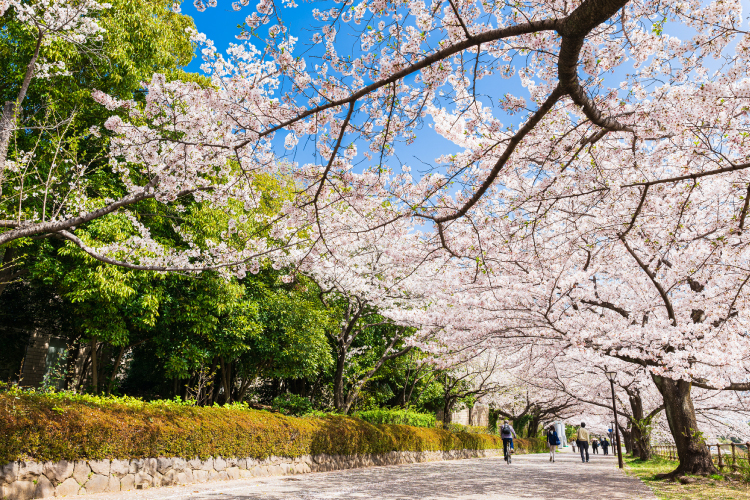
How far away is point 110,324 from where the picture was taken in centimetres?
998

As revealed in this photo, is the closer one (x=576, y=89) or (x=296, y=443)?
(x=576, y=89)

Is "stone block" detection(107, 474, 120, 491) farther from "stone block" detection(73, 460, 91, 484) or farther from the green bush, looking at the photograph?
the green bush

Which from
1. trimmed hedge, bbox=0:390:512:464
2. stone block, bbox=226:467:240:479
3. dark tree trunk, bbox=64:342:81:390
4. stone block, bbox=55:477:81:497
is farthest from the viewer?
dark tree trunk, bbox=64:342:81:390

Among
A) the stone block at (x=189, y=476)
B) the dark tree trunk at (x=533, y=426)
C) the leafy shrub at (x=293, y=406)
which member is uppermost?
the leafy shrub at (x=293, y=406)

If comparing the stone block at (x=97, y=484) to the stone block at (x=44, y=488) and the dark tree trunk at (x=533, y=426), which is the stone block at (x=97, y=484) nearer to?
the stone block at (x=44, y=488)

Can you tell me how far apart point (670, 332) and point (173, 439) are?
856 cm

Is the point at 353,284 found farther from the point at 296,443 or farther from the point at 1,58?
the point at 1,58

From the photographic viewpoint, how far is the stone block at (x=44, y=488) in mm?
4867

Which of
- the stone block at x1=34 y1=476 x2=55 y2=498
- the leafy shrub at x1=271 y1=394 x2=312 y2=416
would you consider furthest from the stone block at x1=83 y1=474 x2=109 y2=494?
the leafy shrub at x1=271 y1=394 x2=312 y2=416

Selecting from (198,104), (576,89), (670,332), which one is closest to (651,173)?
(576,89)

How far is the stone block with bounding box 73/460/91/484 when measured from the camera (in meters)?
5.30

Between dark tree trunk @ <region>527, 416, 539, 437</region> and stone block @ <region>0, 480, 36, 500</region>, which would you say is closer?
stone block @ <region>0, 480, 36, 500</region>

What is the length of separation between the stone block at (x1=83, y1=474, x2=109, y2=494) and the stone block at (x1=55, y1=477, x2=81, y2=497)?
0.12 meters

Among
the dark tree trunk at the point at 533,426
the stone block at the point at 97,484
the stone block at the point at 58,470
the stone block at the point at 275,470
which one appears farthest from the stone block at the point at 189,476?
the dark tree trunk at the point at 533,426
